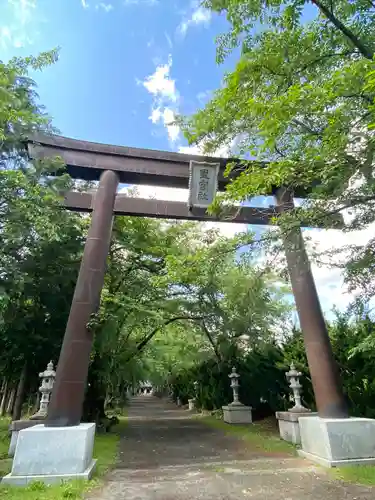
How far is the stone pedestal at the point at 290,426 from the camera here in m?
6.94

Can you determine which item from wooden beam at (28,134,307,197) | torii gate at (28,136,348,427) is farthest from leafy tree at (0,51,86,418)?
torii gate at (28,136,348,427)

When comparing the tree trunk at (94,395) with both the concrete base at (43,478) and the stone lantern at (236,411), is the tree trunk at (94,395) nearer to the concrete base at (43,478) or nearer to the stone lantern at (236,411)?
the stone lantern at (236,411)

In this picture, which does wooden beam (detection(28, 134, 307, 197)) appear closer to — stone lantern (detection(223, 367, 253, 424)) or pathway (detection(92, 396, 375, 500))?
pathway (detection(92, 396, 375, 500))

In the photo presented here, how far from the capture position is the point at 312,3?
390 cm

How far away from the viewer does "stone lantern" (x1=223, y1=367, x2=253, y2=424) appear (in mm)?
10469

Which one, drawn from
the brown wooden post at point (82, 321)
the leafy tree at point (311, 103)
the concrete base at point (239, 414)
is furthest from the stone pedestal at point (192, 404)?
the leafy tree at point (311, 103)

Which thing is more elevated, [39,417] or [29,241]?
[29,241]

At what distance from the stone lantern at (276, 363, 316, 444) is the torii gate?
4.78 feet

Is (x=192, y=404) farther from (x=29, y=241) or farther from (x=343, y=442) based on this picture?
(x=29, y=241)

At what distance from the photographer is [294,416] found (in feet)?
23.0

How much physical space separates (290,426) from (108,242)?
5.78 metres

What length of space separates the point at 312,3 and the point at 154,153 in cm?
439

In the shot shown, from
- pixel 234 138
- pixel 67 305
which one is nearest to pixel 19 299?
pixel 67 305

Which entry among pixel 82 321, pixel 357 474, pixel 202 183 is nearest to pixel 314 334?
pixel 357 474
